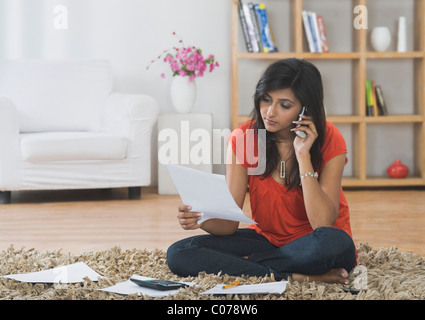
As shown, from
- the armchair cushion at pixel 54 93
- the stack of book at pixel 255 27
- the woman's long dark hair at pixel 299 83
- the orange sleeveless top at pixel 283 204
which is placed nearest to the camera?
the woman's long dark hair at pixel 299 83

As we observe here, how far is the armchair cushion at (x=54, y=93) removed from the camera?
3.79 m

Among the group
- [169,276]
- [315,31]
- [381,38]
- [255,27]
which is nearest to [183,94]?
[255,27]

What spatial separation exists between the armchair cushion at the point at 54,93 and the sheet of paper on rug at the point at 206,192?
241 cm

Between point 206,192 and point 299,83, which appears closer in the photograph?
point 206,192

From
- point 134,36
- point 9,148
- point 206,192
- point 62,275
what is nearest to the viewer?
point 206,192

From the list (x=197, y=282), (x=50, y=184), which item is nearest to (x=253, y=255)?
(x=197, y=282)

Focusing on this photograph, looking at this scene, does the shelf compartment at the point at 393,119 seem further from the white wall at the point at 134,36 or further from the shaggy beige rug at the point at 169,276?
the shaggy beige rug at the point at 169,276

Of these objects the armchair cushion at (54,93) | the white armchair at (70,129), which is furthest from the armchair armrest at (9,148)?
the armchair cushion at (54,93)

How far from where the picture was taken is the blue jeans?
1.58 m

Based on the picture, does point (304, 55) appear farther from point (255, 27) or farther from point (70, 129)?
point (70, 129)

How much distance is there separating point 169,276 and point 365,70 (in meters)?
2.65

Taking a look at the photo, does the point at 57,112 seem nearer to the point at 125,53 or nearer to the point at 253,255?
the point at 125,53

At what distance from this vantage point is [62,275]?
67.2 inches

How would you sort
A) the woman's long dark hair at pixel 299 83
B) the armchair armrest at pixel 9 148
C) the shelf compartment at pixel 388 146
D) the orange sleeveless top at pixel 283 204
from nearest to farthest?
the woman's long dark hair at pixel 299 83 → the orange sleeveless top at pixel 283 204 → the armchair armrest at pixel 9 148 → the shelf compartment at pixel 388 146
